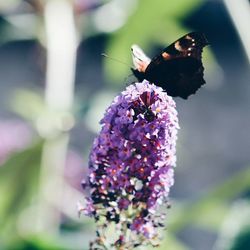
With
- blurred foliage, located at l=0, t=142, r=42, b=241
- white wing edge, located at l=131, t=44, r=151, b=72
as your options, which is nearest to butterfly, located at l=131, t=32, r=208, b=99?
white wing edge, located at l=131, t=44, r=151, b=72

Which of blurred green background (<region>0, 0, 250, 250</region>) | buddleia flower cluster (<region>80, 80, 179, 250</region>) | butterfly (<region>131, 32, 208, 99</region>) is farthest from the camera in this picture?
blurred green background (<region>0, 0, 250, 250</region>)

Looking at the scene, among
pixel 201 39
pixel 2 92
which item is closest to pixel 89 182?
pixel 201 39

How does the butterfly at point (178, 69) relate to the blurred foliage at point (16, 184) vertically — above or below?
below

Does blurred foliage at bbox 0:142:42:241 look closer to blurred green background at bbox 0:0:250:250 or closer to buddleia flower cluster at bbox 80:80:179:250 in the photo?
blurred green background at bbox 0:0:250:250

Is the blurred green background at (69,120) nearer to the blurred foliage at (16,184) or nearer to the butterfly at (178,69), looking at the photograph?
the blurred foliage at (16,184)

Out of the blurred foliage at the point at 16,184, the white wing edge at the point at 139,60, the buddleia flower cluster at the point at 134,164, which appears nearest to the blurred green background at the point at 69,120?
the blurred foliage at the point at 16,184

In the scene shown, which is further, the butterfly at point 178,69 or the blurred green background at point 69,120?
the blurred green background at point 69,120

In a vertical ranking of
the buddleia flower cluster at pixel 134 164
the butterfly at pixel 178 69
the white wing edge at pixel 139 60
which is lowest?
the buddleia flower cluster at pixel 134 164
